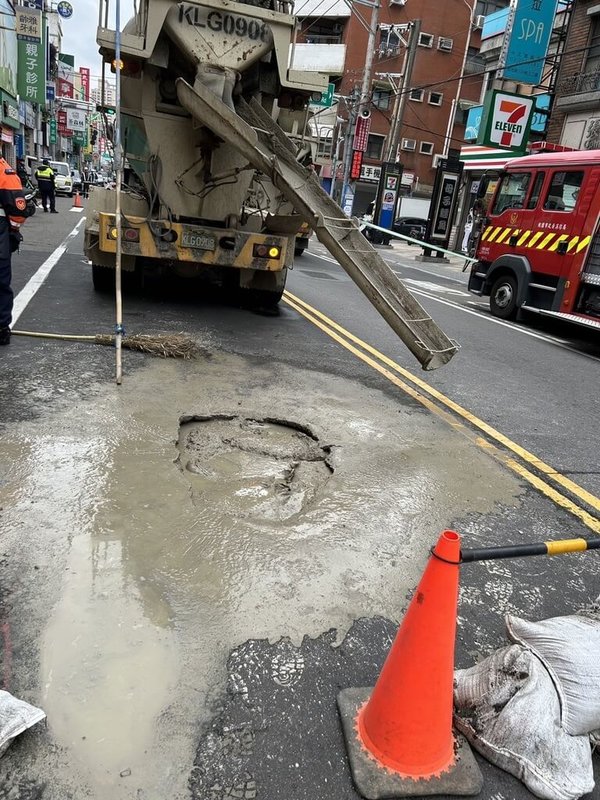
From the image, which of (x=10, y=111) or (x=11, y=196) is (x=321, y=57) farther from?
(x=11, y=196)

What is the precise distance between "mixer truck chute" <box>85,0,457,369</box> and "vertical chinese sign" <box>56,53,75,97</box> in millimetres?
56596

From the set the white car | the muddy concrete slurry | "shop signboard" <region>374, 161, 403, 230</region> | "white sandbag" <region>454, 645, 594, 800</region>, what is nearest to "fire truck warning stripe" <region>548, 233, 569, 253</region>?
the muddy concrete slurry

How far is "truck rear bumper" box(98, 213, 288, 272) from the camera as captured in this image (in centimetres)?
684

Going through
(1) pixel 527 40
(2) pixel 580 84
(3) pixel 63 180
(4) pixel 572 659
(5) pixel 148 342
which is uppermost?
(1) pixel 527 40

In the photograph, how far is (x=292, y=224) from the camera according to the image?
7270 mm

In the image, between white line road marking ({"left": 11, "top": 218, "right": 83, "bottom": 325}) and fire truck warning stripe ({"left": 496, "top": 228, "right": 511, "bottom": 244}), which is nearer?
white line road marking ({"left": 11, "top": 218, "right": 83, "bottom": 325})

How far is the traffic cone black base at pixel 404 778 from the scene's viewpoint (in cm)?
181

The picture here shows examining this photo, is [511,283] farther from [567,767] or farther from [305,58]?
[305,58]

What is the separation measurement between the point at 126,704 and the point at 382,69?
49870 millimetres

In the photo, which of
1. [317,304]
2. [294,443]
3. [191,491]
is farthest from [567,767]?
[317,304]

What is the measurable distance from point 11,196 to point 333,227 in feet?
9.61

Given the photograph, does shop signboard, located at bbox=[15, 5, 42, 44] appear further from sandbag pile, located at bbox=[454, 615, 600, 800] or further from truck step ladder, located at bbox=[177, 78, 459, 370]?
sandbag pile, located at bbox=[454, 615, 600, 800]

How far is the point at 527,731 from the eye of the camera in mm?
1906

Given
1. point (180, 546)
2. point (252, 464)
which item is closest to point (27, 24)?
point (252, 464)
